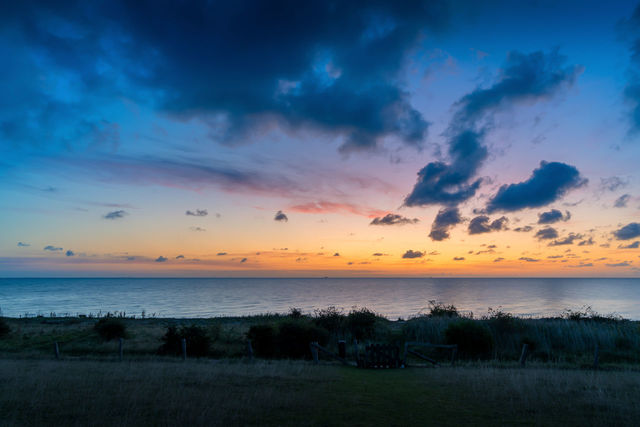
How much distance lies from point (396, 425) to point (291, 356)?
1654cm

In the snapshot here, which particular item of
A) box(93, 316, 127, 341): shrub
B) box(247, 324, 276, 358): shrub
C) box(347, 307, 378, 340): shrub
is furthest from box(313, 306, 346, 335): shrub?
box(93, 316, 127, 341): shrub

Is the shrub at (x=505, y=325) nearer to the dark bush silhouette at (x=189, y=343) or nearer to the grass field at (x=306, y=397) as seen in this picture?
the grass field at (x=306, y=397)

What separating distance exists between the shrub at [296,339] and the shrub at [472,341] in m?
8.80

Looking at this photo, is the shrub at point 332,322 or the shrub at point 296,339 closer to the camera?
the shrub at point 296,339

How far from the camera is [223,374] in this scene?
16453 mm

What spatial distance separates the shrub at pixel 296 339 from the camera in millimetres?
25469

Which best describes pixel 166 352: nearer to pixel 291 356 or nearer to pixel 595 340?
pixel 291 356

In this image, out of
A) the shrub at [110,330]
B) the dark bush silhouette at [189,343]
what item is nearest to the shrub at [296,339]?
the dark bush silhouette at [189,343]

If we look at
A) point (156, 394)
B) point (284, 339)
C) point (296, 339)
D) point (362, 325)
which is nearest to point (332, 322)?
point (362, 325)

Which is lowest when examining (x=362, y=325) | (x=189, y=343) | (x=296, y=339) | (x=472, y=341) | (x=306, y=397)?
(x=472, y=341)

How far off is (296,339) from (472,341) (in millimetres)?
11229

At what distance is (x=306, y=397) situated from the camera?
1244 cm

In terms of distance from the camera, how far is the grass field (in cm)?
1016

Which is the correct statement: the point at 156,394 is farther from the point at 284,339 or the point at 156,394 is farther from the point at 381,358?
the point at 284,339
